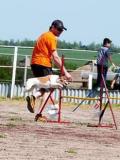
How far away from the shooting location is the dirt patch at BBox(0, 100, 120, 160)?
9203mm

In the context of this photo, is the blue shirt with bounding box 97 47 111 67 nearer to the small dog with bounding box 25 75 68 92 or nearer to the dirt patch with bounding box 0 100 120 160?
the dirt patch with bounding box 0 100 120 160

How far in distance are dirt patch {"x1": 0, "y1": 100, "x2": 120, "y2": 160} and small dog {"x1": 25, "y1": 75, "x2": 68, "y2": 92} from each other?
0.64 meters

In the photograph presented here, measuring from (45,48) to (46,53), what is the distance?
9 centimetres

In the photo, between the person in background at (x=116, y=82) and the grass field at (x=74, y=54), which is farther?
the grass field at (x=74, y=54)

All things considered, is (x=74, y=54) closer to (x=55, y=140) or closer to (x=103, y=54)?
(x=103, y=54)

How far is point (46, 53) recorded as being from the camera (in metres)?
13.4

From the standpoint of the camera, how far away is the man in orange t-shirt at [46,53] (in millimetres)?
13289

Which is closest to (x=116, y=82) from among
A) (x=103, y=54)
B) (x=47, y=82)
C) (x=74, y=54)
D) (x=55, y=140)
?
(x=74, y=54)

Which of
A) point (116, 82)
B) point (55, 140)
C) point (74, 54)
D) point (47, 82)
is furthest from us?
point (74, 54)

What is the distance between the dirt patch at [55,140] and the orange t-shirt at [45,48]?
1073 millimetres

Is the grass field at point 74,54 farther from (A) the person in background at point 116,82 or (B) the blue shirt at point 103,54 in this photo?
(B) the blue shirt at point 103,54

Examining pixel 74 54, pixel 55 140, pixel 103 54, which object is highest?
pixel 74 54

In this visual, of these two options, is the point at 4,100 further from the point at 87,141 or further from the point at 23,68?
the point at 87,141

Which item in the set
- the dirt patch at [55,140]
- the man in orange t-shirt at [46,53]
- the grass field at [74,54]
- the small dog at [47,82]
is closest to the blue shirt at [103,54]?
the dirt patch at [55,140]
